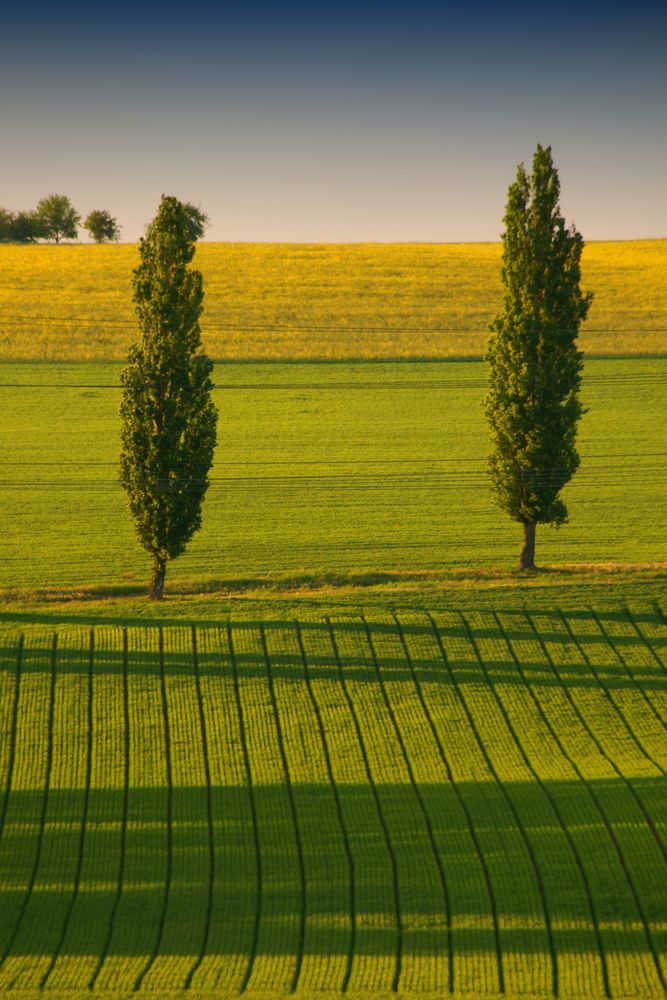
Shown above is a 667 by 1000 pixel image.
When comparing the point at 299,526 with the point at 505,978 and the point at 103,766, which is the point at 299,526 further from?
the point at 505,978

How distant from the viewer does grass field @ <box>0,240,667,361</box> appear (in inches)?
3093

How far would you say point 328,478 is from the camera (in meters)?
61.5

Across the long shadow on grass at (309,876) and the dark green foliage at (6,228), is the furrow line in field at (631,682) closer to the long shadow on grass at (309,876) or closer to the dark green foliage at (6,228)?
the long shadow on grass at (309,876)

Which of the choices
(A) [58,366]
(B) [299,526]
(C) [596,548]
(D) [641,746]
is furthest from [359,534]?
(A) [58,366]

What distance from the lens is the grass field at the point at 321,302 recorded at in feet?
258

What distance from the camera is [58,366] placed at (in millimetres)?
75750

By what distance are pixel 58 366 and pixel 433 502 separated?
28.9 metres

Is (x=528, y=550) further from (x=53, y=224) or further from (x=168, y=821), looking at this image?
(x=53, y=224)

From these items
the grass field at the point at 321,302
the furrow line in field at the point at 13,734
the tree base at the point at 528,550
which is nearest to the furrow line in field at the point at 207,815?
the furrow line in field at the point at 13,734

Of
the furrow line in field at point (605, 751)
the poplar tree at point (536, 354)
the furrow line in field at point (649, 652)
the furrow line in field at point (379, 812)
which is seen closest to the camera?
the furrow line in field at point (379, 812)

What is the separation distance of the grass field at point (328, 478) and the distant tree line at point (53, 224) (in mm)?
57637

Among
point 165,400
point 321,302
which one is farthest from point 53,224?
point 165,400

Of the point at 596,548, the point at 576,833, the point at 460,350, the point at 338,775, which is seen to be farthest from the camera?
the point at 460,350

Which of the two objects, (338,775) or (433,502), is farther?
(433,502)
